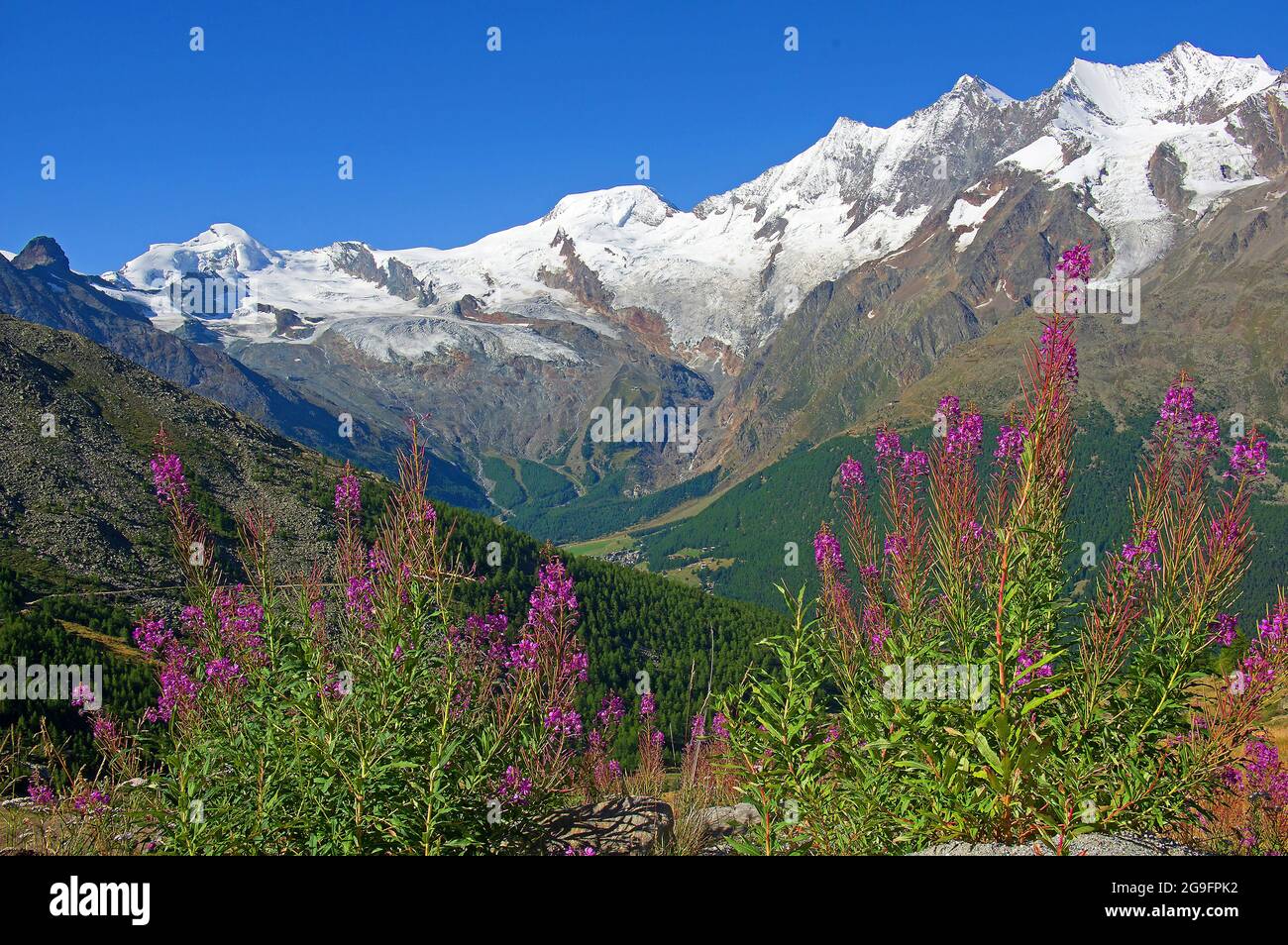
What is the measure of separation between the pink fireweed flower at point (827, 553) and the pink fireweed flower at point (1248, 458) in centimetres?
333

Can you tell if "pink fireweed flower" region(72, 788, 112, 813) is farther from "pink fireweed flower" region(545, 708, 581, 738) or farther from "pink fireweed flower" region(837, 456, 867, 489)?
"pink fireweed flower" region(837, 456, 867, 489)

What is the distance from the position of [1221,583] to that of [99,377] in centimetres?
12661

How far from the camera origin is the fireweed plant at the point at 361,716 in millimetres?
6004

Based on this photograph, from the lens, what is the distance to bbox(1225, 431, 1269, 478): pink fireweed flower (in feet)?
23.8

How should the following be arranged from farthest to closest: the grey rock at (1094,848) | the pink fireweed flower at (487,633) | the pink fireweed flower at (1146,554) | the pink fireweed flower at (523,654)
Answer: the pink fireweed flower at (523,654)
the pink fireweed flower at (487,633)
the pink fireweed flower at (1146,554)
the grey rock at (1094,848)

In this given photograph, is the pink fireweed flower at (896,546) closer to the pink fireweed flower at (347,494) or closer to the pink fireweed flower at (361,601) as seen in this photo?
the pink fireweed flower at (361,601)

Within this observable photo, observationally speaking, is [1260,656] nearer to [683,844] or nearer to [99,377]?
[683,844]

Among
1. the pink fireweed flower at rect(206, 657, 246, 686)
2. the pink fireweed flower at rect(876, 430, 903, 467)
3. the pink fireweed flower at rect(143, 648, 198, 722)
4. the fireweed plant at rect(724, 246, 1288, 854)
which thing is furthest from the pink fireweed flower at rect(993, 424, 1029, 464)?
the pink fireweed flower at rect(143, 648, 198, 722)

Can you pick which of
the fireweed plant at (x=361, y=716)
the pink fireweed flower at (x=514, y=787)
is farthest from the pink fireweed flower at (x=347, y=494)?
the pink fireweed flower at (x=514, y=787)

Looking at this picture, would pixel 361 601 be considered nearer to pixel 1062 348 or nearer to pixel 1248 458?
pixel 1062 348

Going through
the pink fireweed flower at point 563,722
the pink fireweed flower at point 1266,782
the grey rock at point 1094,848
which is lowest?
the pink fireweed flower at point 1266,782

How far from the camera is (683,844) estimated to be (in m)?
8.15

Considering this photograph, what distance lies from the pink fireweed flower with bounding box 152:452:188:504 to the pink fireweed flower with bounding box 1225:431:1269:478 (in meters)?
9.57
